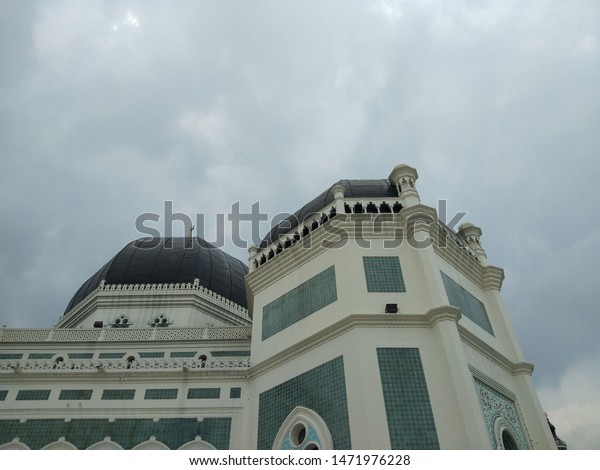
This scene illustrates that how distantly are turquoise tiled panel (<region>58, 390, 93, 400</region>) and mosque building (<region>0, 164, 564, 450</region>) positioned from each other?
0.16ft

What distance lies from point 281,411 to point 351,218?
26.4 feet

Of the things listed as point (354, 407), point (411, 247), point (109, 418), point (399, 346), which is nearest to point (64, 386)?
point (109, 418)

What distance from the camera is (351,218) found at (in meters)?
19.7

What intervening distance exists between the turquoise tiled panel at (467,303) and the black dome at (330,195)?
4.90m

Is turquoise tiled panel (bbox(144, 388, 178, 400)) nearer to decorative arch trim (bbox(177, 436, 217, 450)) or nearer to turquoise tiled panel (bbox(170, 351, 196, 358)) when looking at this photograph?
decorative arch trim (bbox(177, 436, 217, 450))

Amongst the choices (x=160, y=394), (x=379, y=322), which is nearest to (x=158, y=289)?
(x=160, y=394)

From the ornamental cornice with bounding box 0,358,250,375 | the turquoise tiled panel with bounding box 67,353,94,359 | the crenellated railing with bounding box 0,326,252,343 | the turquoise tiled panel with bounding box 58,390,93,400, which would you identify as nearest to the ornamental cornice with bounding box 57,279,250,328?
the crenellated railing with bounding box 0,326,252,343

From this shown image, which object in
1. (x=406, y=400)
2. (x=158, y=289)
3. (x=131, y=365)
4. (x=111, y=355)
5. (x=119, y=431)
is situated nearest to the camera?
(x=406, y=400)

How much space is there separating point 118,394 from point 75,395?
1662 mm

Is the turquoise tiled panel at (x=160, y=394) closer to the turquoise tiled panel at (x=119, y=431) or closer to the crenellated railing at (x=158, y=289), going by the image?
the turquoise tiled panel at (x=119, y=431)

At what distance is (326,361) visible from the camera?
16.5m

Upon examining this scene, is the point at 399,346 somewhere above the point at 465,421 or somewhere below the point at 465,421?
above

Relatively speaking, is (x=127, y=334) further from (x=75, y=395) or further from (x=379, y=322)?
(x=379, y=322)

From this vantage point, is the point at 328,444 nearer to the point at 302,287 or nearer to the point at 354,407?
the point at 354,407
